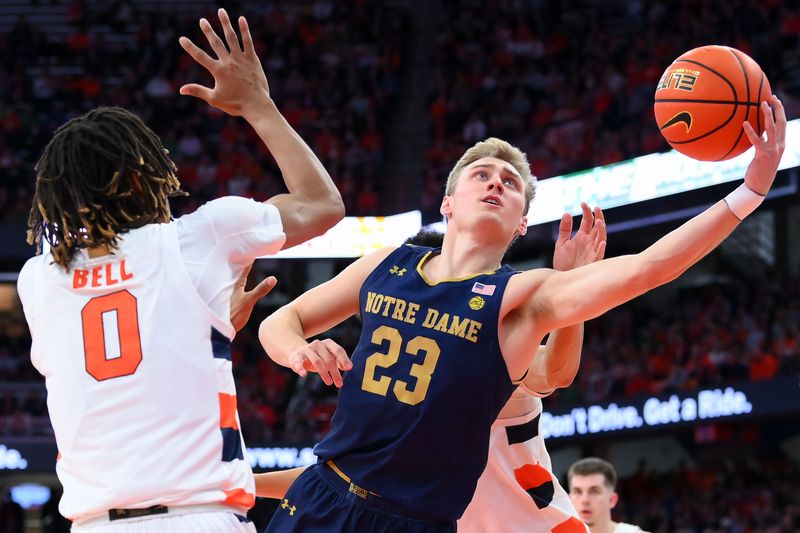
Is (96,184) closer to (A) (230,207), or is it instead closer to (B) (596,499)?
(A) (230,207)

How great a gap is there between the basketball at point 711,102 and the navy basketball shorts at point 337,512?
1696 mm

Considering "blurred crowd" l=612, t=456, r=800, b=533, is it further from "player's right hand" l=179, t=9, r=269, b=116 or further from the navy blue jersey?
"player's right hand" l=179, t=9, r=269, b=116

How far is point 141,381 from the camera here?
283 centimetres

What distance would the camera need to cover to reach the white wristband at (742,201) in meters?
3.49

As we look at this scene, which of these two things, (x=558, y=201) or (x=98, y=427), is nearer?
(x=98, y=427)

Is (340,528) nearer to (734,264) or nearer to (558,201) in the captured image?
(558,201)

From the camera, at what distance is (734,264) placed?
2017 cm

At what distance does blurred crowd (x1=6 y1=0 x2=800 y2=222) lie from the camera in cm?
1789

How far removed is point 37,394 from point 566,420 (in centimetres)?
758

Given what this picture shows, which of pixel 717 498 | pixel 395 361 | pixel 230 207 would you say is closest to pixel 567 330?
pixel 395 361

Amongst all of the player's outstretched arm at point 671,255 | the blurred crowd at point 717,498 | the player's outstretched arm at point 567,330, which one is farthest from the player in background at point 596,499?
the blurred crowd at point 717,498

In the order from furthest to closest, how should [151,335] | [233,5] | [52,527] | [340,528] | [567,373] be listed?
1. [233,5]
2. [52,527]
3. [567,373]
4. [340,528]
5. [151,335]

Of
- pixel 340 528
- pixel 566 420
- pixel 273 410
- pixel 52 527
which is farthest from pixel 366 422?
pixel 52 527

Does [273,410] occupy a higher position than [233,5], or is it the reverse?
[233,5]
